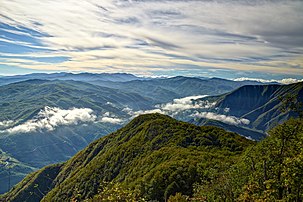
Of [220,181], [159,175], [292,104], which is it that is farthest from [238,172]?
[159,175]

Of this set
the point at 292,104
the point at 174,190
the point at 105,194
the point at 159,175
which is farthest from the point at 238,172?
the point at 159,175

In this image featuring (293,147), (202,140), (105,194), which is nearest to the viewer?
(105,194)

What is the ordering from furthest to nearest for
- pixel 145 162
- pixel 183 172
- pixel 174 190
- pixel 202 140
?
pixel 202 140 → pixel 145 162 → pixel 183 172 → pixel 174 190

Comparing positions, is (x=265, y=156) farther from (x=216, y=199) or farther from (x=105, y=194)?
(x=105, y=194)

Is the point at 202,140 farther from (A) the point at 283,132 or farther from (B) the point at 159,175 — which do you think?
(A) the point at 283,132

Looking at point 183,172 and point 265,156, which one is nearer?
point 265,156

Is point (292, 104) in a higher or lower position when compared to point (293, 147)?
higher

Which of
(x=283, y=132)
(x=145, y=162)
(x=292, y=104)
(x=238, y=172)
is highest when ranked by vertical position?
(x=292, y=104)

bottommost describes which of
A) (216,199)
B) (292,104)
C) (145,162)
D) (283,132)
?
(145,162)

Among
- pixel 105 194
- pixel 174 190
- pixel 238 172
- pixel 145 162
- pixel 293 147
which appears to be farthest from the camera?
pixel 145 162
